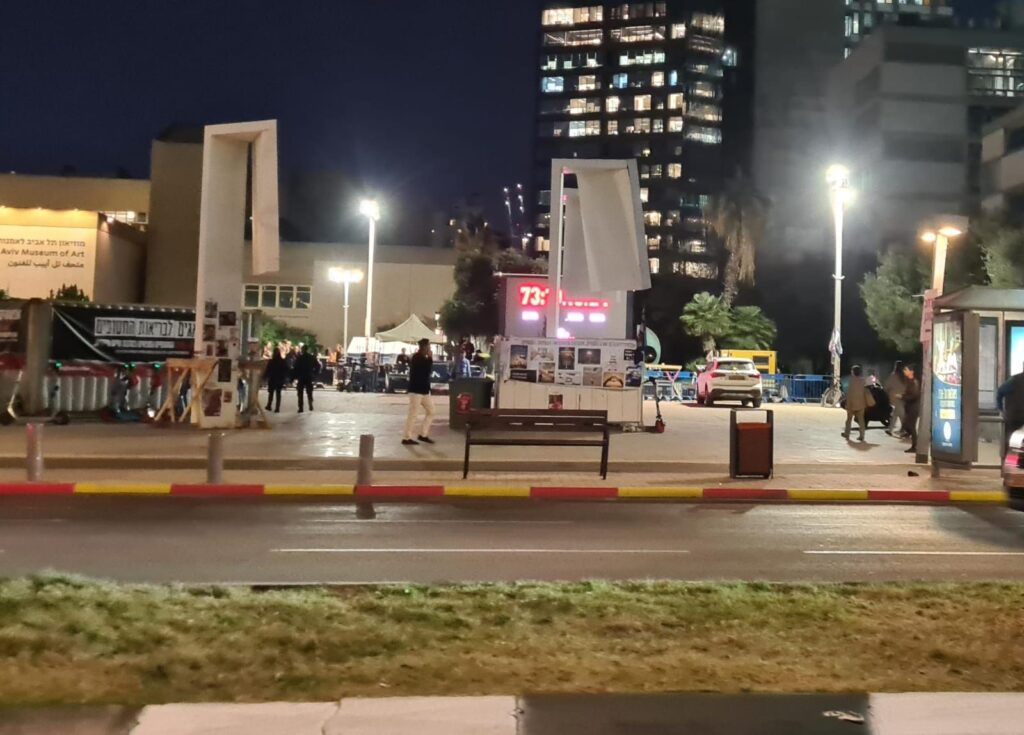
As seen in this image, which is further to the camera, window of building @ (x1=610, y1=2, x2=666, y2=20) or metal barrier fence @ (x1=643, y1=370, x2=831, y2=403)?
window of building @ (x1=610, y1=2, x2=666, y2=20)

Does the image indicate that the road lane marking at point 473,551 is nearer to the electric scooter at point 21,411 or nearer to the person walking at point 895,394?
the person walking at point 895,394

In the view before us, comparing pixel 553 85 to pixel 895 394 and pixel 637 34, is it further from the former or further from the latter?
pixel 895 394

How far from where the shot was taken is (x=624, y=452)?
17.8m

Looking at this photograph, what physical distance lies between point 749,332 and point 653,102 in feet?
226

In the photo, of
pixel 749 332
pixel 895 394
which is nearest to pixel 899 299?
pixel 749 332

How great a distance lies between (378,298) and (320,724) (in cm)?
6135

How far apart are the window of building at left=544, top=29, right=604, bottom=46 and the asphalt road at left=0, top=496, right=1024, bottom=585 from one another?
117 m

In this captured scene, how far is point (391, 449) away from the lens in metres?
17.3

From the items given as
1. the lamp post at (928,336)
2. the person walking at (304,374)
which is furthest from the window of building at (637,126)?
the lamp post at (928,336)

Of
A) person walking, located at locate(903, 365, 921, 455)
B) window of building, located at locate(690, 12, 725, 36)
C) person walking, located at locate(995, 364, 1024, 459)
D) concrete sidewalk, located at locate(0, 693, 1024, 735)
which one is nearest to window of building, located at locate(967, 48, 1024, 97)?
window of building, located at locate(690, 12, 725, 36)

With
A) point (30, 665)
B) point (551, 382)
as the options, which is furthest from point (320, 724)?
point (551, 382)

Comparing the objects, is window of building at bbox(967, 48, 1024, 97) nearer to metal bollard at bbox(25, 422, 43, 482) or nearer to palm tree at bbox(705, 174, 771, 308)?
palm tree at bbox(705, 174, 771, 308)

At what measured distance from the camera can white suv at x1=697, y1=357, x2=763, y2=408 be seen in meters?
35.0

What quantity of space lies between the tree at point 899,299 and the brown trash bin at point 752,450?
38372 mm
